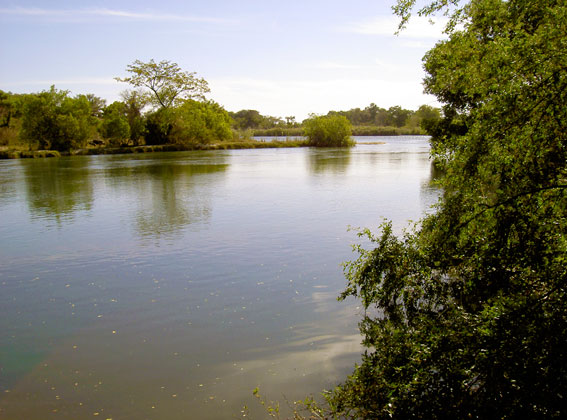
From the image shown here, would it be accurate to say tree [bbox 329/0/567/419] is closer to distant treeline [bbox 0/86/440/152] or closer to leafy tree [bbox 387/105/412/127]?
distant treeline [bbox 0/86/440/152]

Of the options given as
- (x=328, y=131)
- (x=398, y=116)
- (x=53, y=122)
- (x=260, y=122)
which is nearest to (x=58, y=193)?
(x=53, y=122)

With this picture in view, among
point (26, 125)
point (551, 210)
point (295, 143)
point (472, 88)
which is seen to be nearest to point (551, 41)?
point (472, 88)

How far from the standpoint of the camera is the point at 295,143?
75.4 meters

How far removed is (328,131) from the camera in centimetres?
7306

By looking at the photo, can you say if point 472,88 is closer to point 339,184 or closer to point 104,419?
point 104,419

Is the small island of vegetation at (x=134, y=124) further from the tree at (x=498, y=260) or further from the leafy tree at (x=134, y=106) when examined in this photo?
the tree at (x=498, y=260)

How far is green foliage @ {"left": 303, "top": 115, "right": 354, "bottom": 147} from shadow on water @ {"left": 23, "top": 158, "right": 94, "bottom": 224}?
145 feet

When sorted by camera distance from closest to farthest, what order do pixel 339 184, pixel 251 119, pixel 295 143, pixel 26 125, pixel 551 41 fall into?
pixel 551 41 < pixel 339 184 < pixel 26 125 < pixel 295 143 < pixel 251 119

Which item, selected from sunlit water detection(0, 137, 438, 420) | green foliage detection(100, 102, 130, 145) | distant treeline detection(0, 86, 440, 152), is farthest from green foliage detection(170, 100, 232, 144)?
sunlit water detection(0, 137, 438, 420)

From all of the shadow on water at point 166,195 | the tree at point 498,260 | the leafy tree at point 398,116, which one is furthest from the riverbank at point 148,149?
the leafy tree at point 398,116

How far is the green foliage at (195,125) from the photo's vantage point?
6806cm

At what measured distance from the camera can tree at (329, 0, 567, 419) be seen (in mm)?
4324

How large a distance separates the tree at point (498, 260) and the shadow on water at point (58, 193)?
15.1 meters

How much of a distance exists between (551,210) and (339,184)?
21.7m
